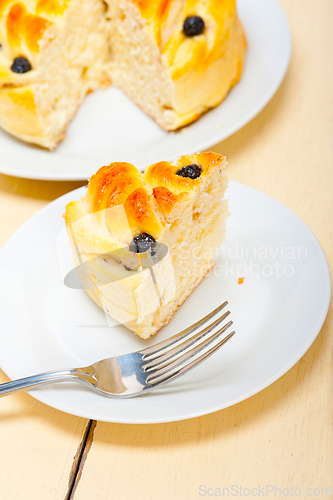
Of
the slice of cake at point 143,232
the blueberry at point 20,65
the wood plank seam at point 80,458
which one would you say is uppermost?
the blueberry at point 20,65

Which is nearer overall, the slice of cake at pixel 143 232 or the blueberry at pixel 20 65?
the slice of cake at pixel 143 232

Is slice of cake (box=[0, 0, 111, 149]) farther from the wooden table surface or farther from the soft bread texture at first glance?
the wooden table surface

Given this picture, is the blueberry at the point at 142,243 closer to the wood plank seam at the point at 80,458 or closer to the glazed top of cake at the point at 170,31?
the wood plank seam at the point at 80,458

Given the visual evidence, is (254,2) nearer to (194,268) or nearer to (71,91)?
(71,91)

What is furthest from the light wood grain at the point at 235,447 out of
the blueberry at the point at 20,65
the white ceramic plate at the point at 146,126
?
the blueberry at the point at 20,65

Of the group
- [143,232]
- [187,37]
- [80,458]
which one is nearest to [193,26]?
[187,37]

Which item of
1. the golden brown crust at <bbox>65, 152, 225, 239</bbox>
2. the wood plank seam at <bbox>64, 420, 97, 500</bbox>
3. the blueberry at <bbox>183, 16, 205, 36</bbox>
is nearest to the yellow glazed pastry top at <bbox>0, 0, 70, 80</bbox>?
the blueberry at <bbox>183, 16, 205, 36</bbox>

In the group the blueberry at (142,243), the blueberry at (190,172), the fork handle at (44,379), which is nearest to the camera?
the fork handle at (44,379)
